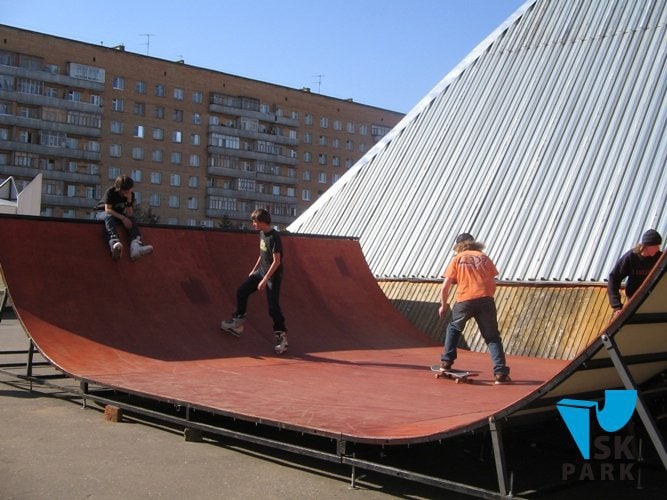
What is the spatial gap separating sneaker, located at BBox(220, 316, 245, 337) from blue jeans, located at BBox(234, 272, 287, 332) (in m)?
0.06

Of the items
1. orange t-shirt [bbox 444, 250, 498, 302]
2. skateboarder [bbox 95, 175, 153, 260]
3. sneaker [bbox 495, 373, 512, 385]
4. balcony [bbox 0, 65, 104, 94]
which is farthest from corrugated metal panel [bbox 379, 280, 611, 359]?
balcony [bbox 0, 65, 104, 94]

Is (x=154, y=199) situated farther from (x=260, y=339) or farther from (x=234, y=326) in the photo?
(x=234, y=326)

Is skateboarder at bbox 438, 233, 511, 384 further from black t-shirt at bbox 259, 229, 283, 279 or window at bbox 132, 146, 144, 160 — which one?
window at bbox 132, 146, 144, 160

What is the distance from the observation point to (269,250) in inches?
378

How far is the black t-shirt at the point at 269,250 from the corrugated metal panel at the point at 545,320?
10.3ft

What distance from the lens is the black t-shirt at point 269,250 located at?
954 centimetres

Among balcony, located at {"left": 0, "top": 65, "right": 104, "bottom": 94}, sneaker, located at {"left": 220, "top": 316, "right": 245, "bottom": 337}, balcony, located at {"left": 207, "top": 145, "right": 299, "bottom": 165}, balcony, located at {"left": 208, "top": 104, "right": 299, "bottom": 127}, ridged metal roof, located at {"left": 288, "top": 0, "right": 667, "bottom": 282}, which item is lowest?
sneaker, located at {"left": 220, "top": 316, "right": 245, "bottom": 337}

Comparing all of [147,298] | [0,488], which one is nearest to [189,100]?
[147,298]

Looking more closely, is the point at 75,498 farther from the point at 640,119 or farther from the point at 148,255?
the point at 640,119

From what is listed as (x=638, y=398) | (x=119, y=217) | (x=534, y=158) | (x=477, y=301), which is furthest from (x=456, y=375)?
(x=534, y=158)

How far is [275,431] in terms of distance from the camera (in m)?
7.10

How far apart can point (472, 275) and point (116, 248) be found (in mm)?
4385

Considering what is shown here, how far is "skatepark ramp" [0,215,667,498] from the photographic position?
15.6 ft

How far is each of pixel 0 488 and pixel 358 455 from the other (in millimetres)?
2433
